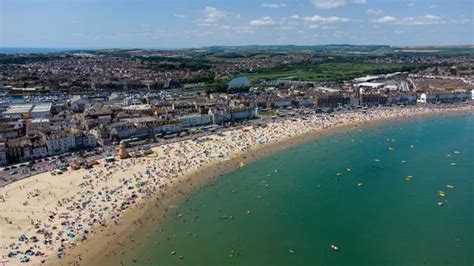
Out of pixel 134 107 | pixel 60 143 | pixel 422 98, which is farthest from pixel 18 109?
pixel 422 98

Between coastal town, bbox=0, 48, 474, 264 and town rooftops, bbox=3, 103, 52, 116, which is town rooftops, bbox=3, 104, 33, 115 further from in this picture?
coastal town, bbox=0, 48, 474, 264

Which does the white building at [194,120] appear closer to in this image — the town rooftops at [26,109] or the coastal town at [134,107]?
the coastal town at [134,107]

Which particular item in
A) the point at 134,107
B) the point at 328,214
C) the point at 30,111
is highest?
the point at 134,107

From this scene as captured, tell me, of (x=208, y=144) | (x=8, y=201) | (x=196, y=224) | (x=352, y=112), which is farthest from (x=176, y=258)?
(x=352, y=112)

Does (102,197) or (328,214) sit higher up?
(102,197)

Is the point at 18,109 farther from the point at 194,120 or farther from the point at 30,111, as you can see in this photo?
the point at 194,120

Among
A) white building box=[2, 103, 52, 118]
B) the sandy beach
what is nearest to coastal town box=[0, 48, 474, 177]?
white building box=[2, 103, 52, 118]

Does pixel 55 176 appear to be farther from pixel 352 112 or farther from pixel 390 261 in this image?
pixel 352 112
